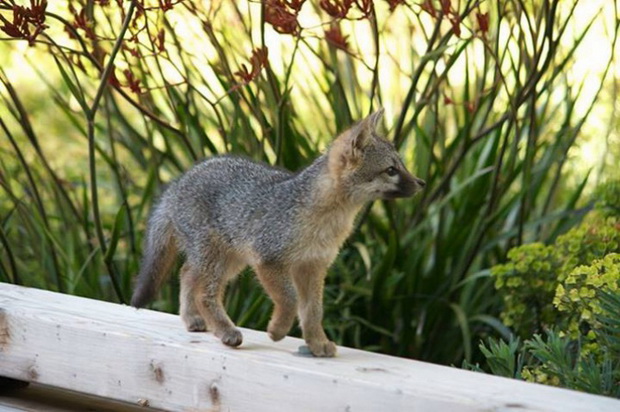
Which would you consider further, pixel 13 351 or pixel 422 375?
pixel 13 351

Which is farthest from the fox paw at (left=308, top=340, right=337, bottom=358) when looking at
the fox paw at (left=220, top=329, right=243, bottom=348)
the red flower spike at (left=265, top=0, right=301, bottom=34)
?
the red flower spike at (left=265, top=0, right=301, bottom=34)

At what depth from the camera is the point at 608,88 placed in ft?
20.8

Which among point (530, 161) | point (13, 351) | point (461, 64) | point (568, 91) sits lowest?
point (13, 351)

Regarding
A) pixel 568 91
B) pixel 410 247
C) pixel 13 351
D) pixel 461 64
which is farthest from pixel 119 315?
pixel 461 64

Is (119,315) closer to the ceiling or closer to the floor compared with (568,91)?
closer to the floor

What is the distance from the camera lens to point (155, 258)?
3.41 metres

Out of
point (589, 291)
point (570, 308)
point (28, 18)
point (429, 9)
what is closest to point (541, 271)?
point (570, 308)

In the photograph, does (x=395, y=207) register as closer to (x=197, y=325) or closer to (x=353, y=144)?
(x=197, y=325)

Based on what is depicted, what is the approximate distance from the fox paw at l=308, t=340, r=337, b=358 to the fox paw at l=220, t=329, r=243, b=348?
199 millimetres

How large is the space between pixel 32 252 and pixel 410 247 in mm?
1603

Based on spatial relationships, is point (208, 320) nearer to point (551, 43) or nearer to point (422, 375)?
point (422, 375)

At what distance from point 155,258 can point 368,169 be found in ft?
2.59

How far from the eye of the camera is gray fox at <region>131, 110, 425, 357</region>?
9.75 feet

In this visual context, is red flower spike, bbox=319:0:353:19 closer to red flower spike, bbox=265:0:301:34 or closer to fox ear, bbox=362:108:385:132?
red flower spike, bbox=265:0:301:34
